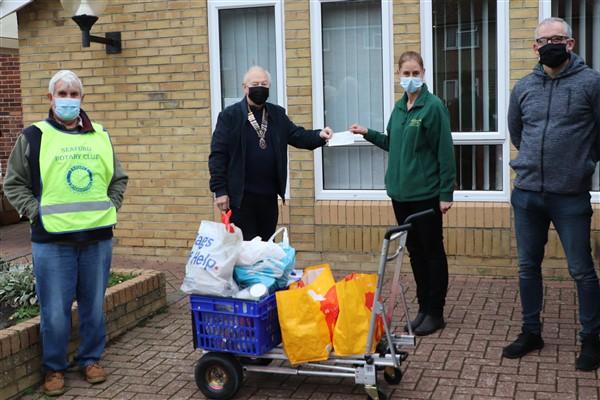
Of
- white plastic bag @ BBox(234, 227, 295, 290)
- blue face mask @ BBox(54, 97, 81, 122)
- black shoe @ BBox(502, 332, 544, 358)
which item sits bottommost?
black shoe @ BBox(502, 332, 544, 358)

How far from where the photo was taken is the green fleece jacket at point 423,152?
5203 millimetres

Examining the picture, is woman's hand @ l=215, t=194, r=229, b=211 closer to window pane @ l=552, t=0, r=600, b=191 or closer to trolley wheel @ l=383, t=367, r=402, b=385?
trolley wheel @ l=383, t=367, r=402, b=385

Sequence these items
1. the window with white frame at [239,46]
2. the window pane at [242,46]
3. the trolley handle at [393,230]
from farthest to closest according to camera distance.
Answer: the window pane at [242,46], the window with white frame at [239,46], the trolley handle at [393,230]

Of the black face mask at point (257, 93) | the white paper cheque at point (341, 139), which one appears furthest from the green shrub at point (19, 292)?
the white paper cheque at point (341, 139)

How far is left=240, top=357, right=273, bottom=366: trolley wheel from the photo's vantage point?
15.0ft

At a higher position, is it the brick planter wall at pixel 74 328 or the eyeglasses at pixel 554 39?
the eyeglasses at pixel 554 39

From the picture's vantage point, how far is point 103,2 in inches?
295

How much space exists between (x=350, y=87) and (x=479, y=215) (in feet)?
5.76

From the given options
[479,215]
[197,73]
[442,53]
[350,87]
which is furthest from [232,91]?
[479,215]

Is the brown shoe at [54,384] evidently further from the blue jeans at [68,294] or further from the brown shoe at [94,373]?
the brown shoe at [94,373]

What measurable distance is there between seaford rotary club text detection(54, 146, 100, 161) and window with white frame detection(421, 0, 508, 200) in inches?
139

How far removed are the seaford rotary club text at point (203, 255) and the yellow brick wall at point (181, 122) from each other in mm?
3099

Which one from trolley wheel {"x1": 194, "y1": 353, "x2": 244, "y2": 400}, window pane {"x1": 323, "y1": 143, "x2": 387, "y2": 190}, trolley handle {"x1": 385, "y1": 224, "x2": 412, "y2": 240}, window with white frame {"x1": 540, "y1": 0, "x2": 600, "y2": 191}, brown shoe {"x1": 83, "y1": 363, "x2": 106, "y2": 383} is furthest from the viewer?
window pane {"x1": 323, "y1": 143, "x2": 387, "y2": 190}

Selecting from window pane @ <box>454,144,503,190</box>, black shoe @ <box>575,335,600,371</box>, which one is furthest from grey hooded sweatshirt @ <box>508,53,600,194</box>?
window pane @ <box>454,144,503,190</box>
